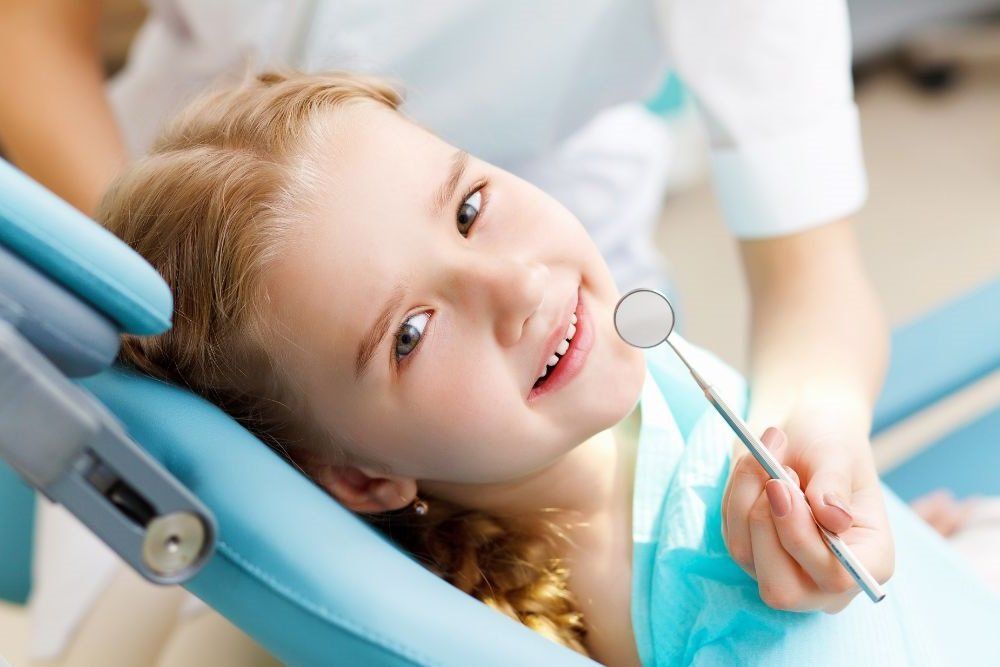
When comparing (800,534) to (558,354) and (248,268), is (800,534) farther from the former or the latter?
(248,268)

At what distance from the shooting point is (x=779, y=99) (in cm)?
106

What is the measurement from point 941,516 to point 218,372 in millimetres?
767

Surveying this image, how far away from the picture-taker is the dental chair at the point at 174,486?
0.50m

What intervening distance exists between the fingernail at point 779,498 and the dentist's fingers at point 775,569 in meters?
0.03

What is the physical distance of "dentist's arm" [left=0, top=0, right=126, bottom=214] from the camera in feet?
3.76

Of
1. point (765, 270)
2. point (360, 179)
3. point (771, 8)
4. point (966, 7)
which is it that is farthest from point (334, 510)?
point (966, 7)

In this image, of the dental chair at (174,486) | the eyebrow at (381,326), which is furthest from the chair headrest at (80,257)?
the eyebrow at (381,326)

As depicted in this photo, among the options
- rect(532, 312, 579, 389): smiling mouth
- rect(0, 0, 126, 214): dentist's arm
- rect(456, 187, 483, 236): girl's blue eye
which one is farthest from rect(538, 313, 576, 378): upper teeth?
rect(0, 0, 126, 214): dentist's arm

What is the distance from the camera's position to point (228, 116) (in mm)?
889

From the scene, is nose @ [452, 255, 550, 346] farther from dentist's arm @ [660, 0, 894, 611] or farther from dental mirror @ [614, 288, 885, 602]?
dentist's arm @ [660, 0, 894, 611]

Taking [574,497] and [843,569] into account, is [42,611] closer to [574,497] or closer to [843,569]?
[574,497]

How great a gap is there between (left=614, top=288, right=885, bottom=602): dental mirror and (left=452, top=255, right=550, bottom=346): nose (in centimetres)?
8

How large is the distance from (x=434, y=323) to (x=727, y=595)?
0.30 metres

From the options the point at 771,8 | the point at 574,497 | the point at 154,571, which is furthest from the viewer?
the point at 771,8
